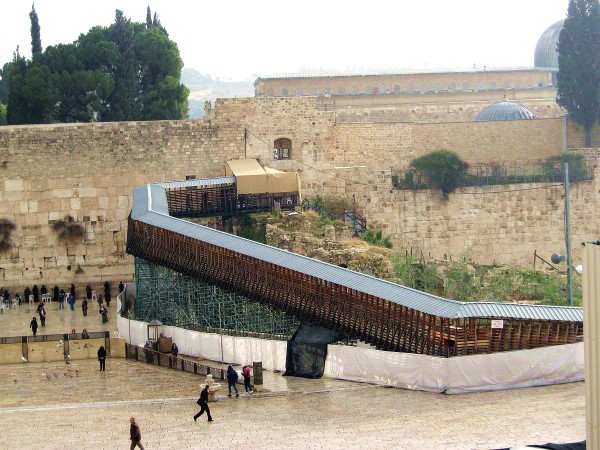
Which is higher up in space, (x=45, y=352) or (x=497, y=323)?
(x=497, y=323)

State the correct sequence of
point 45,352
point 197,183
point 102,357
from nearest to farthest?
point 102,357 → point 45,352 → point 197,183

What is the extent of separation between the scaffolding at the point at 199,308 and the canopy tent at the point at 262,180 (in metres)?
5.87

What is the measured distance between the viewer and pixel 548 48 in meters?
67.0

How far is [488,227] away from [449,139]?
340 cm

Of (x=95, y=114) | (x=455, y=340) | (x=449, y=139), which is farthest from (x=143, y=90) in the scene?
(x=455, y=340)

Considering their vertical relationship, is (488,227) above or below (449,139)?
below

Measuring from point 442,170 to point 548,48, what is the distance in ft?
94.5

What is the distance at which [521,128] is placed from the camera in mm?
42938

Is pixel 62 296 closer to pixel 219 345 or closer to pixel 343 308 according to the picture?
pixel 219 345

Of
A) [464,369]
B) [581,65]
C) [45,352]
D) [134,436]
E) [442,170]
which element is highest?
[581,65]

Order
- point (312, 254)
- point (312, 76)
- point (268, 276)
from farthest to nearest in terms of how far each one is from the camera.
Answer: point (312, 76) → point (312, 254) → point (268, 276)

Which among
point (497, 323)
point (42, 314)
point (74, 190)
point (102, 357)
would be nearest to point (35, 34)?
point (74, 190)

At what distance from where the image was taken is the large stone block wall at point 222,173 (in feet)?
124

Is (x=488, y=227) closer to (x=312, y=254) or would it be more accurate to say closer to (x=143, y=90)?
(x=312, y=254)
